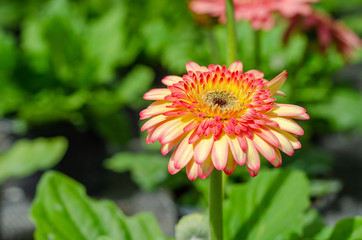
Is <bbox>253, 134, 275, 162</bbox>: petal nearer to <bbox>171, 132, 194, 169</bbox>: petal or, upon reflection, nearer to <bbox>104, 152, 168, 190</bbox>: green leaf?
<bbox>171, 132, 194, 169</bbox>: petal

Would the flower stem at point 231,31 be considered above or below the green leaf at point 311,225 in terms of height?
above

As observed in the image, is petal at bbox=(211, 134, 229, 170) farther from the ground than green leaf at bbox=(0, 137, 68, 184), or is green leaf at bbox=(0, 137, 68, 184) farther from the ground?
green leaf at bbox=(0, 137, 68, 184)

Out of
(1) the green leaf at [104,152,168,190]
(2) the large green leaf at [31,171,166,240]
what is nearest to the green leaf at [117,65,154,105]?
(1) the green leaf at [104,152,168,190]

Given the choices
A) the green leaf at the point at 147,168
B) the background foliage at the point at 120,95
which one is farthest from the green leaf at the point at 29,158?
the green leaf at the point at 147,168

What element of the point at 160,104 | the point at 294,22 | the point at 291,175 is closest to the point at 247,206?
the point at 291,175

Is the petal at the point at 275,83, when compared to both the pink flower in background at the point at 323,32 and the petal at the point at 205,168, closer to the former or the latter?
the petal at the point at 205,168
